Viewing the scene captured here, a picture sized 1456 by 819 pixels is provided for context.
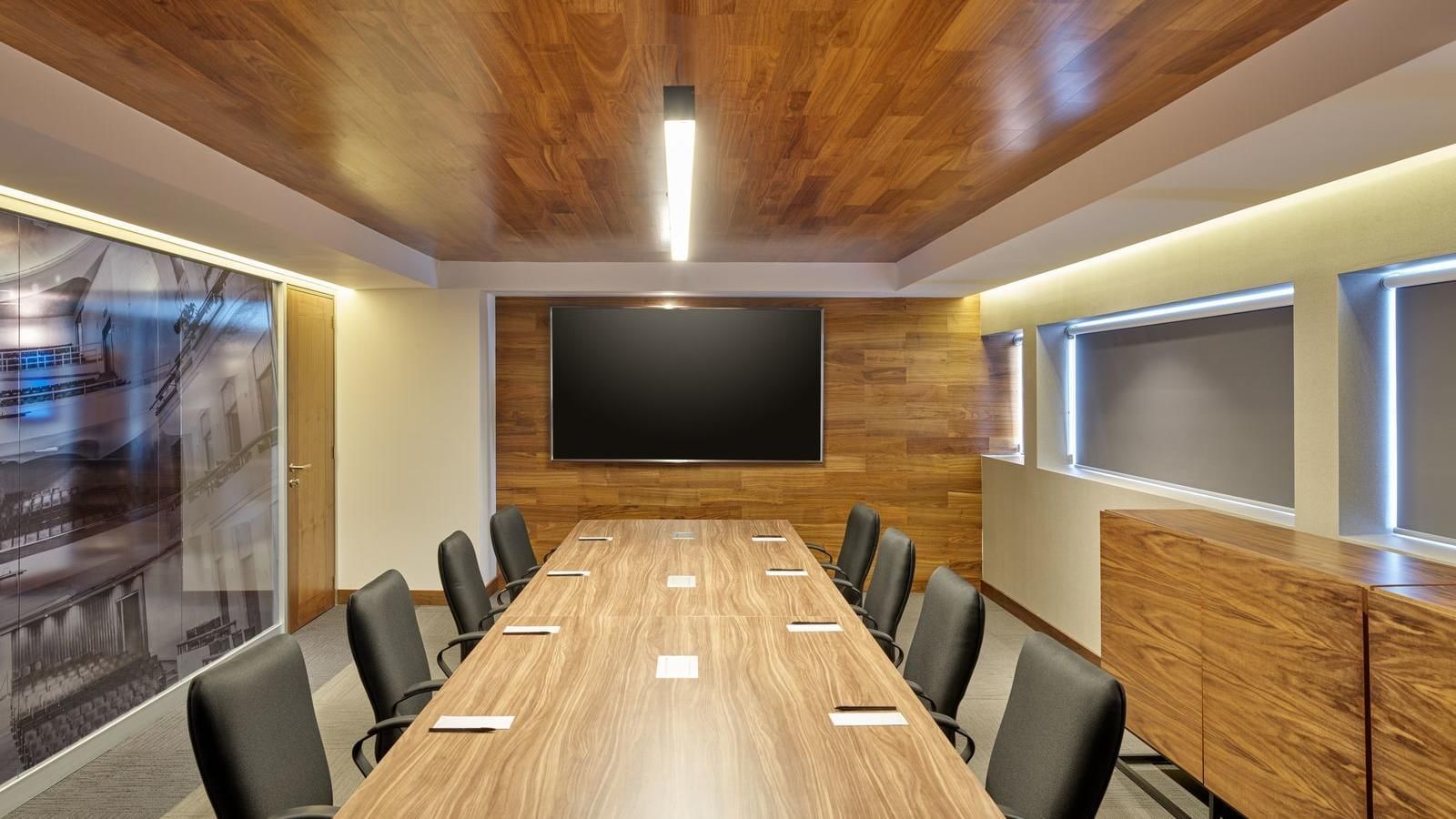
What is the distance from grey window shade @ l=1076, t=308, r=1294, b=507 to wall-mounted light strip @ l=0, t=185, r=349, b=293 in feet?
17.4

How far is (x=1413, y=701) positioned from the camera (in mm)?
2119

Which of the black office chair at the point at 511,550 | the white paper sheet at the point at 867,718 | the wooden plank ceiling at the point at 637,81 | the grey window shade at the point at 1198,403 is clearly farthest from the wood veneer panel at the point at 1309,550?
the black office chair at the point at 511,550

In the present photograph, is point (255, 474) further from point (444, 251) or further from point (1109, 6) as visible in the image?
point (1109, 6)

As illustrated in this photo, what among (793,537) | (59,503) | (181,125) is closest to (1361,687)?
(793,537)

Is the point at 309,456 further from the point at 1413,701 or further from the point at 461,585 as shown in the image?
the point at 1413,701

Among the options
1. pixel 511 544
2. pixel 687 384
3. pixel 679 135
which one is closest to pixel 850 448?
pixel 687 384

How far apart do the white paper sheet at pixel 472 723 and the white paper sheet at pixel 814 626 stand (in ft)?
3.81

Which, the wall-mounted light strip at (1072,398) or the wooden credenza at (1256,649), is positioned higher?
the wall-mounted light strip at (1072,398)

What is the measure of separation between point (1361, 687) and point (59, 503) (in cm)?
491

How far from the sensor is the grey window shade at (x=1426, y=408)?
9.31 ft

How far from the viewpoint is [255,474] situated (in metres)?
5.26

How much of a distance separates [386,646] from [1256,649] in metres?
2.94

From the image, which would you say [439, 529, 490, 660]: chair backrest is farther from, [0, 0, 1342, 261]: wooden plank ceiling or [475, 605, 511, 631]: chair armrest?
[0, 0, 1342, 261]: wooden plank ceiling

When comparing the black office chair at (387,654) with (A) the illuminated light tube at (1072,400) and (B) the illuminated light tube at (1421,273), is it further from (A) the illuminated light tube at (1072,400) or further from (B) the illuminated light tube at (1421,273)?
(A) the illuminated light tube at (1072,400)
